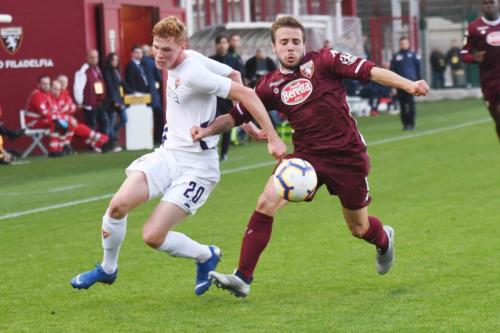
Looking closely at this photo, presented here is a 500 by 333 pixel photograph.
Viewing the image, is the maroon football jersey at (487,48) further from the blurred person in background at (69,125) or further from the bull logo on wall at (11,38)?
the bull logo on wall at (11,38)

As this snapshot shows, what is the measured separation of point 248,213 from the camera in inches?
561

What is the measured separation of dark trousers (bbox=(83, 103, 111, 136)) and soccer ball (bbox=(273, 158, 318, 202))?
59.1 feet

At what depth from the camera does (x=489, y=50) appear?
19.3m

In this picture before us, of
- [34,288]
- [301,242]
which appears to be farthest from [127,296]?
[301,242]

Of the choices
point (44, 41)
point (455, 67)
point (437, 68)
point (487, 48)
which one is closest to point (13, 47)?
point (44, 41)

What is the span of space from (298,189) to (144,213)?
648cm

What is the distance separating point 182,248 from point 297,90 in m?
1.30

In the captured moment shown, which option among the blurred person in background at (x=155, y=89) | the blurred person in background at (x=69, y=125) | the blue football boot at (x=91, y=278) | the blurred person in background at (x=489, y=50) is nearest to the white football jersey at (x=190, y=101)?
the blue football boot at (x=91, y=278)

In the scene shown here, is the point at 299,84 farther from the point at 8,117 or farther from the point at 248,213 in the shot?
the point at 8,117

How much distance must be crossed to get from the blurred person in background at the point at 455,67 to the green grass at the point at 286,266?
30.5 meters

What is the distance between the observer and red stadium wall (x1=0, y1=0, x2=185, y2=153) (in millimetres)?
26938

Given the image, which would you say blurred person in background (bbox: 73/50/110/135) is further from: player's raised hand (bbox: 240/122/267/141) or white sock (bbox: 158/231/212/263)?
white sock (bbox: 158/231/212/263)

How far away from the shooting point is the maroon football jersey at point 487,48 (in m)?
19.2

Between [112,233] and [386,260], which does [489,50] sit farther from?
[112,233]
